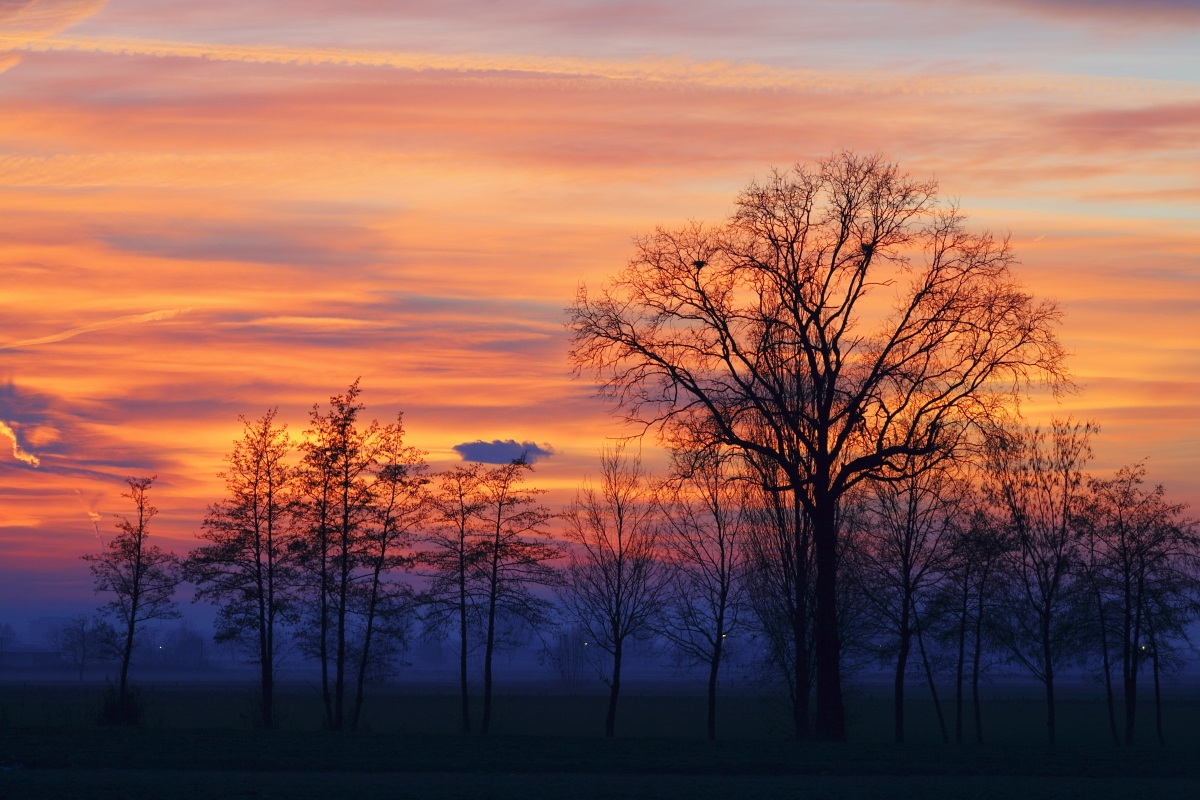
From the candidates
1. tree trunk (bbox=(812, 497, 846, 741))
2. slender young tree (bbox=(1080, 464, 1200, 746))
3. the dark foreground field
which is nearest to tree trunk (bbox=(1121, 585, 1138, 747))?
slender young tree (bbox=(1080, 464, 1200, 746))

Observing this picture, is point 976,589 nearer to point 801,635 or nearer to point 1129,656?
point 1129,656

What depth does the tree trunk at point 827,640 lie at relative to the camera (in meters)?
29.3

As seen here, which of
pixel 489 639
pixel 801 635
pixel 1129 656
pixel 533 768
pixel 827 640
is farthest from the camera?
pixel 1129 656

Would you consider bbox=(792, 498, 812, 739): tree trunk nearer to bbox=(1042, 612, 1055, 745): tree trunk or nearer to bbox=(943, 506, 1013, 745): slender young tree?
bbox=(943, 506, 1013, 745): slender young tree

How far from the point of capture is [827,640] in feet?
97.0

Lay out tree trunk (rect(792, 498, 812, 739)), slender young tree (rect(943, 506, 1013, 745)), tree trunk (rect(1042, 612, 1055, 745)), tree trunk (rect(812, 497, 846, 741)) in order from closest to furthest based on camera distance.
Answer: tree trunk (rect(812, 497, 846, 741)) < tree trunk (rect(792, 498, 812, 739)) < tree trunk (rect(1042, 612, 1055, 745)) < slender young tree (rect(943, 506, 1013, 745))

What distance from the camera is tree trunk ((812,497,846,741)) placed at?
1153 inches

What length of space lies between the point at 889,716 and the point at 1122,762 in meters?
66.1

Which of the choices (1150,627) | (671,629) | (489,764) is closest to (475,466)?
(671,629)

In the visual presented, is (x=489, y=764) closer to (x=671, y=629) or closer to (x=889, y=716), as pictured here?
(x=671, y=629)

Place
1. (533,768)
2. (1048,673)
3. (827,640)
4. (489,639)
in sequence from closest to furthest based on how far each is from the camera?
(533,768), (827,640), (489,639), (1048,673)

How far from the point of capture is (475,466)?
153 ft

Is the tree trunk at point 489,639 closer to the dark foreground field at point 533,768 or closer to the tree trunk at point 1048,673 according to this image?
the dark foreground field at point 533,768

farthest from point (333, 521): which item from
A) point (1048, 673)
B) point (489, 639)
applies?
point (1048, 673)
